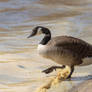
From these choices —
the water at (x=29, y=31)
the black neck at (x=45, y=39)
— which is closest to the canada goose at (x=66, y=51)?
the black neck at (x=45, y=39)

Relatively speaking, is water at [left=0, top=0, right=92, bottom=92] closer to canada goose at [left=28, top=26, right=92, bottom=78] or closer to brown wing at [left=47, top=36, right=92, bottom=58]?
canada goose at [left=28, top=26, right=92, bottom=78]

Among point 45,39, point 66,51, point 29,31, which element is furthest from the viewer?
point 29,31

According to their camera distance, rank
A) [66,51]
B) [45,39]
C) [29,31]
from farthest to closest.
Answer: [29,31], [45,39], [66,51]

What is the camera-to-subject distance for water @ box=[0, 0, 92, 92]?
7.20 meters

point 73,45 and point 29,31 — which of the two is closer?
point 73,45

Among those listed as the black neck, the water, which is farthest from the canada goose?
the water

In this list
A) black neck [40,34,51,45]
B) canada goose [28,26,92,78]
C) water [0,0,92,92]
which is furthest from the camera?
water [0,0,92,92]

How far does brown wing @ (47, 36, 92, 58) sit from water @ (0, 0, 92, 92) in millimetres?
456

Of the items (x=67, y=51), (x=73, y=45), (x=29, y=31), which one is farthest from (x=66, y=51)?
(x=29, y=31)

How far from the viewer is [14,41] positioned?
10.6 metres

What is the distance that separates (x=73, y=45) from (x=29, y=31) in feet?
18.6

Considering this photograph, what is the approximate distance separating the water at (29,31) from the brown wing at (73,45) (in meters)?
0.46

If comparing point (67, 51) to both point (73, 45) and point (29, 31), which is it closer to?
point (73, 45)

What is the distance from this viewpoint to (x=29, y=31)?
39.9 ft
